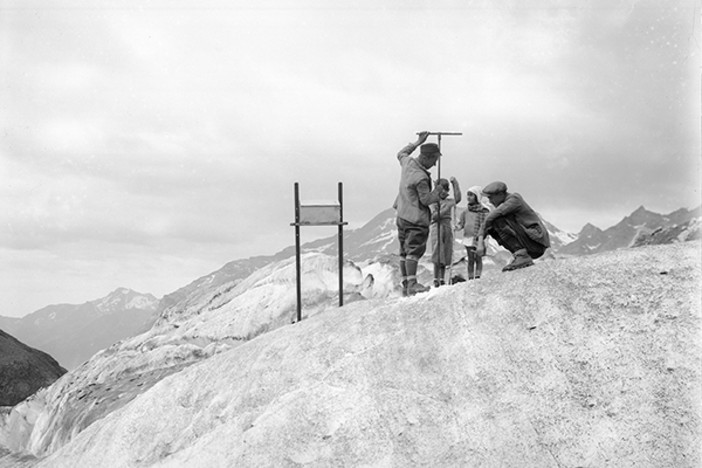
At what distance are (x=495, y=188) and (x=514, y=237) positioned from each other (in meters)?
0.87

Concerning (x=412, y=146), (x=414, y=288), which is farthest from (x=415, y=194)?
(x=414, y=288)

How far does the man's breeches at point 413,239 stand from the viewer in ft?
37.9

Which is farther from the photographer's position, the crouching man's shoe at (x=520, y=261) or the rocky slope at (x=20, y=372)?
the rocky slope at (x=20, y=372)

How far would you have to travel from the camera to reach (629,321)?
8.59 metres

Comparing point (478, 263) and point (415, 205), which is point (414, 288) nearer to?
point (415, 205)

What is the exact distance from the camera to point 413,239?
11555 millimetres

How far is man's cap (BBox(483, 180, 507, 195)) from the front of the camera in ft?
34.1

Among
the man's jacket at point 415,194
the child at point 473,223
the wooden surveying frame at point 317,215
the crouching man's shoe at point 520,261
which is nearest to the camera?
the crouching man's shoe at point 520,261

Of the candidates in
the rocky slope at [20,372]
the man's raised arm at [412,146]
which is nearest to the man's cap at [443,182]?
the man's raised arm at [412,146]

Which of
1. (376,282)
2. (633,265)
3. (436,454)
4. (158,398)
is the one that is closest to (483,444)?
(436,454)

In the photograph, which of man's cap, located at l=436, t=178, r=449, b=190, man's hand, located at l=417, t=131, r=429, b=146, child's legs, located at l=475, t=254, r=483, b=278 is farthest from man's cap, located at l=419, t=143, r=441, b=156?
child's legs, located at l=475, t=254, r=483, b=278

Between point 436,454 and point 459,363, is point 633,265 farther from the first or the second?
point 436,454

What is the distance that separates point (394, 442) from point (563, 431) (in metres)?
Answer: 2.17

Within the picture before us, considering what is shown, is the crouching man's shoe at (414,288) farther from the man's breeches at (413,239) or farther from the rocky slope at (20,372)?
the rocky slope at (20,372)
